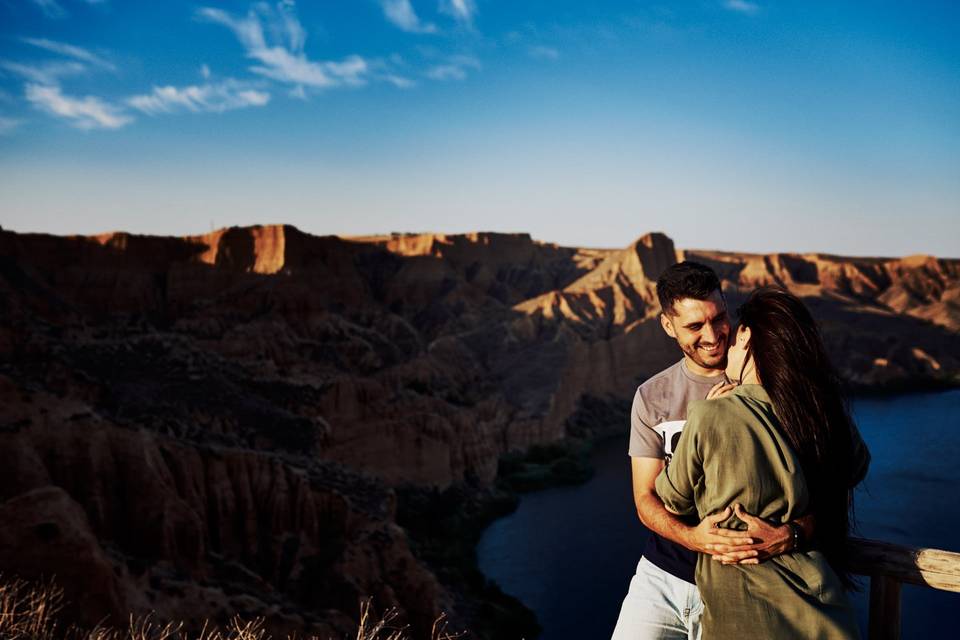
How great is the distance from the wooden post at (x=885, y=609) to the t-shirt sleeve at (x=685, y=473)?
2.68 ft

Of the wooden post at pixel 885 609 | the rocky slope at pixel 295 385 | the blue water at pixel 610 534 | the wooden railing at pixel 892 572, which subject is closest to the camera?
the wooden railing at pixel 892 572

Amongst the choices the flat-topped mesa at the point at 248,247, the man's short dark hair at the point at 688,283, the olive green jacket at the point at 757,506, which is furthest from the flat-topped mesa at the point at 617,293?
the olive green jacket at the point at 757,506

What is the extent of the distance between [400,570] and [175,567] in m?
5.48

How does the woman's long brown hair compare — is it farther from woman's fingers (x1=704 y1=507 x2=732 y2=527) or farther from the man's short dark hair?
the man's short dark hair

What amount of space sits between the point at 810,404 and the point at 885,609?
97 centimetres

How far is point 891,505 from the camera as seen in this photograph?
34.5m

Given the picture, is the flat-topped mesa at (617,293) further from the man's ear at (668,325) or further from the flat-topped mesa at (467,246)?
the man's ear at (668,325)

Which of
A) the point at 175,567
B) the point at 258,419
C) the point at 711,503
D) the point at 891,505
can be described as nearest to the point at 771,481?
the point at 711,503

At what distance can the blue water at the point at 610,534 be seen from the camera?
24297 millimetres

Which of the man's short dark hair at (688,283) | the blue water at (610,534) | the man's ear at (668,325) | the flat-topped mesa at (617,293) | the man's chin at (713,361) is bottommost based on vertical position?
the blue water at (610,534)

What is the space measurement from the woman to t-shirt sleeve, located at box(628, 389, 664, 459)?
431mm

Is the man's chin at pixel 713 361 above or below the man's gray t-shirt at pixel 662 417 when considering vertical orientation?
above

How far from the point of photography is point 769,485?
2.44 metres

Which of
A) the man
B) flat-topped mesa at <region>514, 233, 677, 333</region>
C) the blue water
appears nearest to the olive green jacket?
the man
